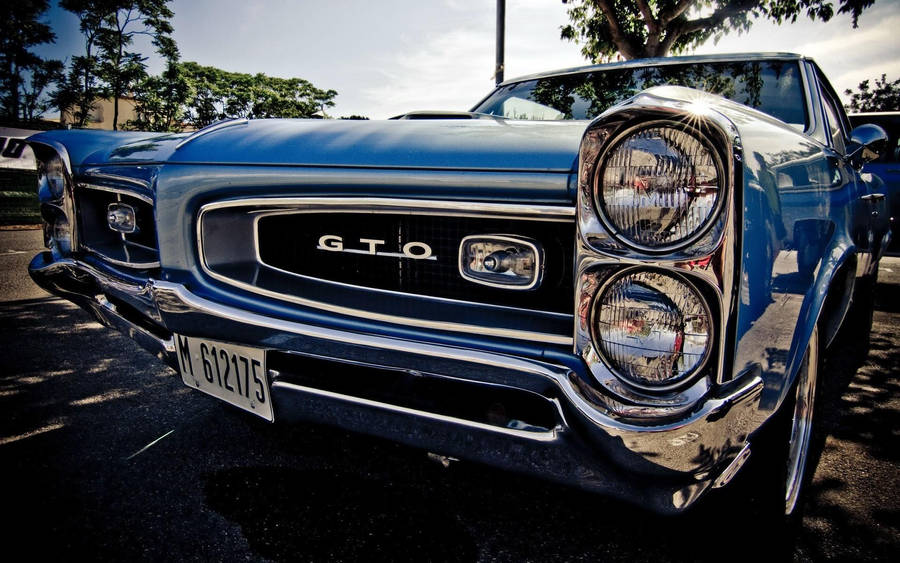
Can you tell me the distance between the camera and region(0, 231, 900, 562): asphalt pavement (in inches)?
55.9

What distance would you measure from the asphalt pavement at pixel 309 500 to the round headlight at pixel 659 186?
0.63 metres

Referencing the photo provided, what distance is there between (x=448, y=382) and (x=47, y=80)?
26128mm

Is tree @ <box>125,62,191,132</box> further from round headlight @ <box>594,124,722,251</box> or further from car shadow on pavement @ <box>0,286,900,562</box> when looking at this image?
round headlight @ <box>594,124,722,251</box>

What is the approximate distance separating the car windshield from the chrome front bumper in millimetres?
1129

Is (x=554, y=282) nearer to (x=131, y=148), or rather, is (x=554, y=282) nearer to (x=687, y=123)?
(x=687, y=123)

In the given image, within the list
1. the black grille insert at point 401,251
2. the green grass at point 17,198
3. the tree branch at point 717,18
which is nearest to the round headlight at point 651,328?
the black grille insert at point 401,251

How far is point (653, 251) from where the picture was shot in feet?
3.13

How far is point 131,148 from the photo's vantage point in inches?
75.0

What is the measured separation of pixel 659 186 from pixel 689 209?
0.22 feet

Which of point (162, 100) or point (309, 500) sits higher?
point (162, 100)

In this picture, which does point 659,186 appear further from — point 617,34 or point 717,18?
point 717,18

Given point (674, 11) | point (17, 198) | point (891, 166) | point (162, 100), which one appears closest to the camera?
point (891, 166)

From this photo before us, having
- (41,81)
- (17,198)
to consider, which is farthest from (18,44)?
(17,198)

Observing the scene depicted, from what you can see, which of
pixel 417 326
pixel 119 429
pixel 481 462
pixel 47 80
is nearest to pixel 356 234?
pixel 417 326
